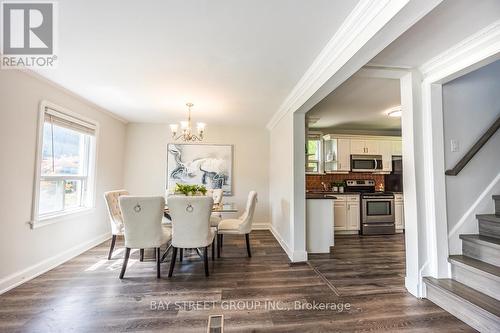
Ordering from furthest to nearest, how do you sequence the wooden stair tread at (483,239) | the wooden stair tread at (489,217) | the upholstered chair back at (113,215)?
the upholstered chair back at (113,215) → the wooden stair tread at (489,217) → the wooden stair tread at (483,239)

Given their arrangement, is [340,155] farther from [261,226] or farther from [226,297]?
[226,297]

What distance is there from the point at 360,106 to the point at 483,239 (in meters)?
2.42

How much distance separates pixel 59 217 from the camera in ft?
10.1

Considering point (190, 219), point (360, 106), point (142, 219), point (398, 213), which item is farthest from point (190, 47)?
point (398, 213)

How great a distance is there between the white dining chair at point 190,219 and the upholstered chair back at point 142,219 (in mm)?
176

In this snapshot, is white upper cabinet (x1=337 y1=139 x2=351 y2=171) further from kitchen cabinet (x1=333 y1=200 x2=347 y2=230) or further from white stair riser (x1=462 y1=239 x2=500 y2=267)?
white stair riser (x1=462 y1=239 x2=500 y2=267)

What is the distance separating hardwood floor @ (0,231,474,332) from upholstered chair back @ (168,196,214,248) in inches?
17.4

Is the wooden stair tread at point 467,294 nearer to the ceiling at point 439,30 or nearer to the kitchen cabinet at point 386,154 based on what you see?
the ceiling at point 439,30

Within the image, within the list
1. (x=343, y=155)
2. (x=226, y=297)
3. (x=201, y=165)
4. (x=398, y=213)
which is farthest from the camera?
(x=343, y=155)

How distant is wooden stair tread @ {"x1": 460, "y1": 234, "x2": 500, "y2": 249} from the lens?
1994 mm

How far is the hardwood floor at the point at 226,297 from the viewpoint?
6.02 feet

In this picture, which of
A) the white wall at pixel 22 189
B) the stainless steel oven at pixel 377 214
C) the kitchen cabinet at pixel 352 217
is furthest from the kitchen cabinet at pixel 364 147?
the white wall at pixel 22 189

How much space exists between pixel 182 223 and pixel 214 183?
2.40m

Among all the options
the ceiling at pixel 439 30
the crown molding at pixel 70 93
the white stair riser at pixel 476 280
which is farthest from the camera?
the crown molding at pixel 70 93
